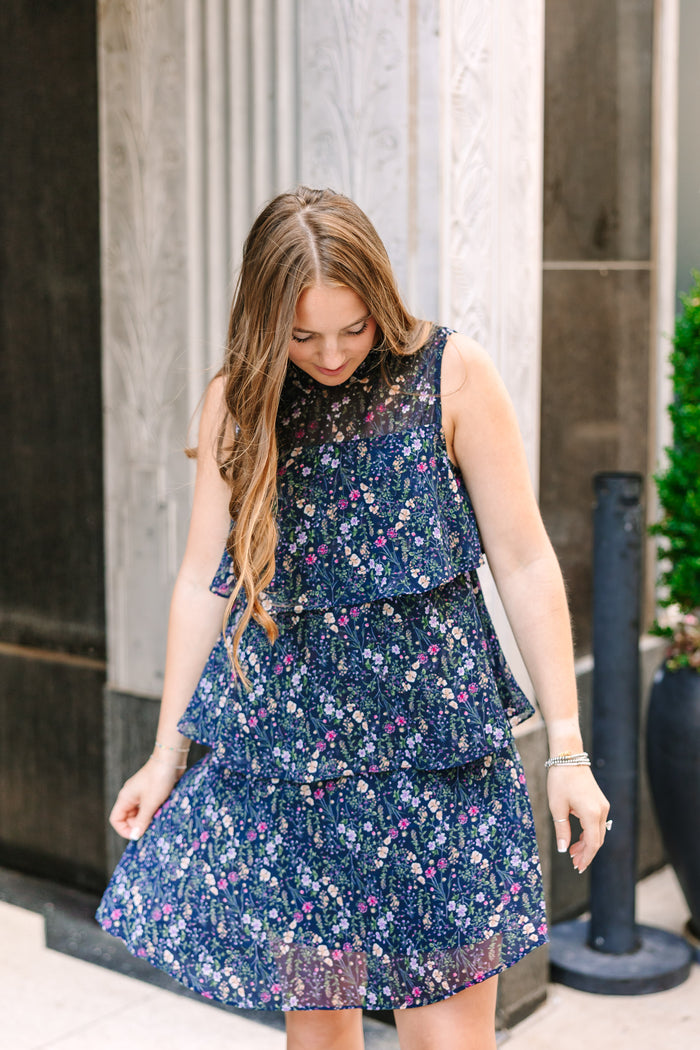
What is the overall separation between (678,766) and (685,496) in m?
0.77

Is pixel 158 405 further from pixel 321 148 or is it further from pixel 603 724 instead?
pixel 603 724

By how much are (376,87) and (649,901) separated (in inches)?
105

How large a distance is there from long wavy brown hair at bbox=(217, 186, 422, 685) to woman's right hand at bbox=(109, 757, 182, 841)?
10.9 inches

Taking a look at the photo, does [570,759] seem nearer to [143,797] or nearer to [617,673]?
[143,797]

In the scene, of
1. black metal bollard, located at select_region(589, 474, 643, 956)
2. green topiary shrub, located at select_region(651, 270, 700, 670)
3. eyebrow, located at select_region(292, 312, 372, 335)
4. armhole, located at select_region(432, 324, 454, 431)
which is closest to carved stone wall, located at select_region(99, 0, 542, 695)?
black metal bollard, located at select_region(589, 474, 643, 956)

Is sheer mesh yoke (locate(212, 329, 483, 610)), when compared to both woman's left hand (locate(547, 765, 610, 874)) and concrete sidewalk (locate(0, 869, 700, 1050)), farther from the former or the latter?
concrete sidewalk (locate(0, 869, 700, 1050))

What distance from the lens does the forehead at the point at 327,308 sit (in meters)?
1.93

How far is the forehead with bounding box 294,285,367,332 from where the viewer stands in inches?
76.0

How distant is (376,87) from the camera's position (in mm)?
3043

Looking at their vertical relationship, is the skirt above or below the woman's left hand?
below

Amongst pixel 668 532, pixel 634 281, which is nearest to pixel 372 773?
pixel 668 532

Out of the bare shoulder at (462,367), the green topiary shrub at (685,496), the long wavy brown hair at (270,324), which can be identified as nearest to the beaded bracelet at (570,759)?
the long wavy brown hair at (270,324)

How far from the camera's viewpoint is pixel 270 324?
197 cm

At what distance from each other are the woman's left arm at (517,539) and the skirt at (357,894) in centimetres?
12
